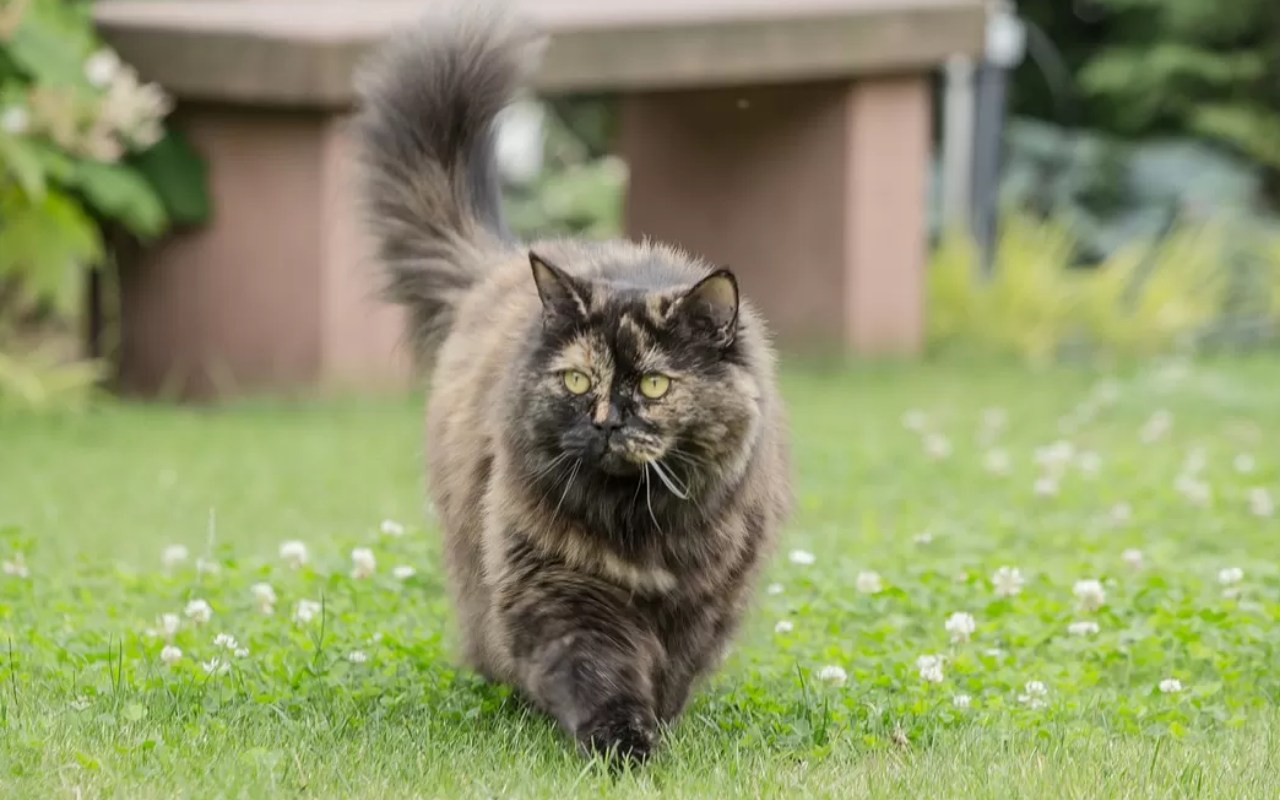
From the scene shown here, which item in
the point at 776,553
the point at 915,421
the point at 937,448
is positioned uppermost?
the point at 776,553

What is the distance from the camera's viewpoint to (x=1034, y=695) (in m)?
4.64

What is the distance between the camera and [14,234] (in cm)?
959

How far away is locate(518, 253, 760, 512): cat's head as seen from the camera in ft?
13.0

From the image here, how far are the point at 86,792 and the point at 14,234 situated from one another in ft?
21.9

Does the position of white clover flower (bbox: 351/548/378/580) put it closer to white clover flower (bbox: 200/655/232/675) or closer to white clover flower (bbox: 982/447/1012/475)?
white clover flower (bbox: 200/655/232/675)

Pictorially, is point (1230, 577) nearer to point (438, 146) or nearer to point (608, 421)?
point (608, 421)

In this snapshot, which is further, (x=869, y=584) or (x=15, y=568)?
(x=15, y=568)

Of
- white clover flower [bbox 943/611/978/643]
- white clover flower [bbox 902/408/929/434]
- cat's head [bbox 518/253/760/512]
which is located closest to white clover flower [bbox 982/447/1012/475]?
white clover flower [bbox 902/408/929/434]

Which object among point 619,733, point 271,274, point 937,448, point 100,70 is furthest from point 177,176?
point 619,733

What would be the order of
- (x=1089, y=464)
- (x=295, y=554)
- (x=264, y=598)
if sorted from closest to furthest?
(x=264, y=598)
(x=295, y=554)
(x=1089, y=464)

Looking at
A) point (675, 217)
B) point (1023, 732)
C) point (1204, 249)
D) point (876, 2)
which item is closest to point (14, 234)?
point (675, 217)

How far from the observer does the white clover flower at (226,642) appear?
15.7 feet

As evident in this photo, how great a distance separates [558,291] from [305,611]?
1628 mm

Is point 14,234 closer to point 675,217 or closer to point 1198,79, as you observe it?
point 675,217
